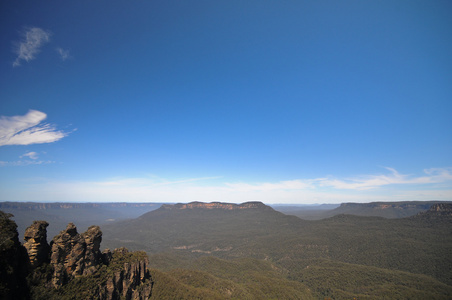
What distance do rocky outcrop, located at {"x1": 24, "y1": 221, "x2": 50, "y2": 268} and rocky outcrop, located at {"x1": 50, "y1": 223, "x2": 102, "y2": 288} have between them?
260cm

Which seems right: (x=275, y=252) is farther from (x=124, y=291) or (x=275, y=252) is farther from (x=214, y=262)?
(x=124, y=291)

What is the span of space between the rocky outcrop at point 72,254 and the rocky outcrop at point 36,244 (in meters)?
2.60

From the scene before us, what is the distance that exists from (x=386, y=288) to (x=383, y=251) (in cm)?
7197

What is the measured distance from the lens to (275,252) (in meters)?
198

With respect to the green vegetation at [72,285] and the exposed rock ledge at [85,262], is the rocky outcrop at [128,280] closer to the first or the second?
the exposed rock ledge at [85,262]

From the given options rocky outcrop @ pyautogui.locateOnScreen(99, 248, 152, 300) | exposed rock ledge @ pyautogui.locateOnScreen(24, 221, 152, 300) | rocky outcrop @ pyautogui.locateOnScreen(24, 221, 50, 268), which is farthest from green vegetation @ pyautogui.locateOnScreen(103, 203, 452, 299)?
rocky outcrop @ pyautogui.locateOnScreen(24, 221, 50, 268)

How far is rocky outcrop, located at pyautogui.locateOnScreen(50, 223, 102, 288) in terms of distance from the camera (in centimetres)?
4416

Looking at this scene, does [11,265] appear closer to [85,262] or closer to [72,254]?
[72,254]

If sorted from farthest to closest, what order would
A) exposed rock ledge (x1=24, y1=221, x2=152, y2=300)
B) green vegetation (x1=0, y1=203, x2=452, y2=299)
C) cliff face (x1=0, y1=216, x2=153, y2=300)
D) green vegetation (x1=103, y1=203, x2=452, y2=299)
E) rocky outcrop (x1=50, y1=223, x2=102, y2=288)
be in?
green vegetation (x1=103, y1=203, x2=452, y2=299), green vegetation (x1=0, y1=203, x2=452, y2=299), rocky outcrop (x1=50, y1=223, x2=102, y2=288), exposed rock ledge (x1=24, y1=221, x2=152, y2=300), cliff face (x1=0, y1=216, x2=153, y2=300)

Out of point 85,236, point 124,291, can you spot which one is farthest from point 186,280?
point 85,236

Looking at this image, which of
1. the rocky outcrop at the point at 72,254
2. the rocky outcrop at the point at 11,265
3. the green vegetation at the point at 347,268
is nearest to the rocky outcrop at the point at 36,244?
the rocky outcrop at the point at 11,265

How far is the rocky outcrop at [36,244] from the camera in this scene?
4034 cm

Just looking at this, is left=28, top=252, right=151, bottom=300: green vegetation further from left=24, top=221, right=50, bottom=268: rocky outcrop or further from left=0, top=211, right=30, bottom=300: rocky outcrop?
left=0, top=211, right=30, bottom=300: rocky outcrop

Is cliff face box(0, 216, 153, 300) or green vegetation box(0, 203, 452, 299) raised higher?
cliff face box(0, 216, 153, 300)
